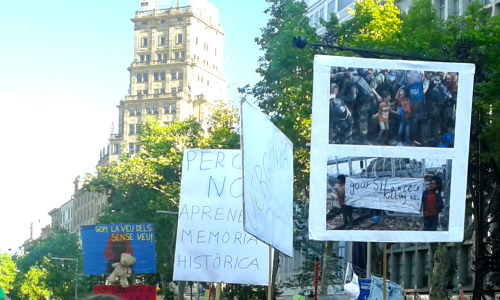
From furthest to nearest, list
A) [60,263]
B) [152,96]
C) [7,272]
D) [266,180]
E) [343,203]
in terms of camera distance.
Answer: [7,272] → [152,96] → [60,263] → [343,203] → [266,180]

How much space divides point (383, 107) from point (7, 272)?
6326 inches

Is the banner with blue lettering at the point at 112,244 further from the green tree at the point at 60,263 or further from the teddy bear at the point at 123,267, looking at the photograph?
the green tree at the point at 60,263

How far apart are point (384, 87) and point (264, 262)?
4784 mm

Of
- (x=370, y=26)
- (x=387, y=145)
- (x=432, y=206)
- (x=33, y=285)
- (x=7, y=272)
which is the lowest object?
(x=7, y=272)

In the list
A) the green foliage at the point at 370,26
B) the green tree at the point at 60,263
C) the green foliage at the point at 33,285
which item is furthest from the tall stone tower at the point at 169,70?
the green foliage at the point at 370,26

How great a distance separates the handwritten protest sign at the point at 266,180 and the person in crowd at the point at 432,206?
4.76 ft

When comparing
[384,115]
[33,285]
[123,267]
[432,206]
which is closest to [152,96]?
[33,285]

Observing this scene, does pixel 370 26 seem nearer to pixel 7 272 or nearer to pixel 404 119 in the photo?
pixel 404 119

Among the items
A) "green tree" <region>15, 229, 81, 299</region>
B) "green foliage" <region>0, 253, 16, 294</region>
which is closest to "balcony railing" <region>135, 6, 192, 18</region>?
"green foliage" <region>0, 253, 16, 294</region>

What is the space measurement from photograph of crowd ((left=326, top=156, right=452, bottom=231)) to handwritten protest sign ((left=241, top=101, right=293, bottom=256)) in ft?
1.84

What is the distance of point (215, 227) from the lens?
658 inches

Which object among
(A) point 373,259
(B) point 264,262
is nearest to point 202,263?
(B) point 264,262

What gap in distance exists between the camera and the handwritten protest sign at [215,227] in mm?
16688

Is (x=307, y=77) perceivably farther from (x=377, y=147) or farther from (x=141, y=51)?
(x=141, y=51)
